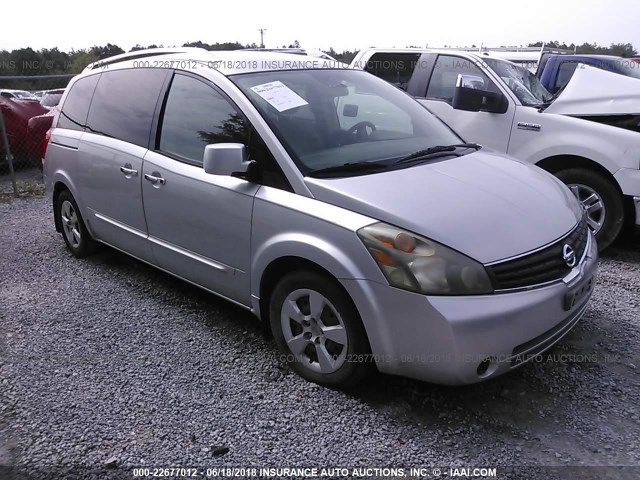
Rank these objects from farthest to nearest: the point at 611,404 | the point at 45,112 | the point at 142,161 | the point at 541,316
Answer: the point at 45,112
the point at 142,161
the point at 611,404
the point at 541,316

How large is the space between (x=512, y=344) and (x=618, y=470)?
67 centimetres

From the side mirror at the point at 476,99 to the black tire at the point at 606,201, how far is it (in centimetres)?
100

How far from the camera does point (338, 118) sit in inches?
135

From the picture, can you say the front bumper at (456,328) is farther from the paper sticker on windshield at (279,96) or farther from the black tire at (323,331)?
the paper sticker on windshield at (279,96)

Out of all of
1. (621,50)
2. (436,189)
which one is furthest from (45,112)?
(621,50)

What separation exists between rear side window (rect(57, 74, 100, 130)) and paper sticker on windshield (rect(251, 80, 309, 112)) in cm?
203

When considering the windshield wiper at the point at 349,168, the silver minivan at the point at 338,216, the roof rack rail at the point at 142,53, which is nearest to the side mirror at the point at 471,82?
the silver minivan at the point at 338,216

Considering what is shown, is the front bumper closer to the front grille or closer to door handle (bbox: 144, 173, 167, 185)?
the front grille

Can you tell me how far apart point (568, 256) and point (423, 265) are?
2.63 ft

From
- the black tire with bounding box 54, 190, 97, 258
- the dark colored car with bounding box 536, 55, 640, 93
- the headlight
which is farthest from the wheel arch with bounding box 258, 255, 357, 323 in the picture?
the dark colored car with bounding box 536, 55, 640, 93

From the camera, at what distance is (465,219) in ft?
8.62

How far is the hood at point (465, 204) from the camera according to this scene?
8.38 ft

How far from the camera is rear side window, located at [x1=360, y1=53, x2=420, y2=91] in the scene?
645 centimetres

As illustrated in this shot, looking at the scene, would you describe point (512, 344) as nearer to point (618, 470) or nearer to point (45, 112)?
point (618, 470)
